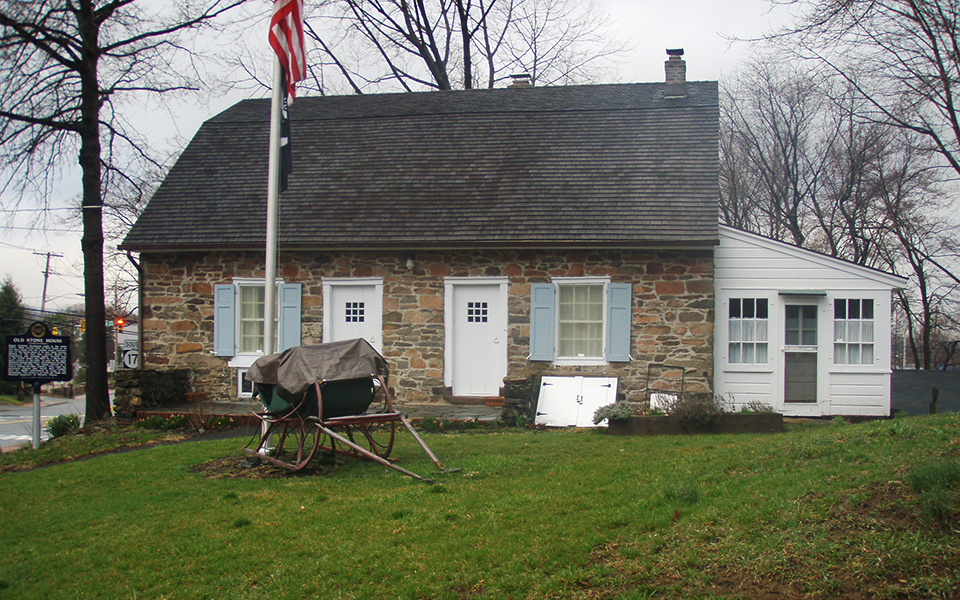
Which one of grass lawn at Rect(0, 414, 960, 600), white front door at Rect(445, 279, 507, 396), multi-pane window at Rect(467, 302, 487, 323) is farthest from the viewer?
multi-pane window at Rect(467, 302, 487, 323)

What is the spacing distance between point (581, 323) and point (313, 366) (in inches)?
247

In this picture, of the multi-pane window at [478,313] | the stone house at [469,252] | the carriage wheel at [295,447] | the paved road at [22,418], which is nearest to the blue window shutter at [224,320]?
the stone house at [469,252]

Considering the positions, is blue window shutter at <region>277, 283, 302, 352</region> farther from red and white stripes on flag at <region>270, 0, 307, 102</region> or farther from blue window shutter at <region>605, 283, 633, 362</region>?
blue window shutter at <region>605, 283, 633, 362</region>

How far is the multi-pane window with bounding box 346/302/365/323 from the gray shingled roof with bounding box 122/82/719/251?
116 cm

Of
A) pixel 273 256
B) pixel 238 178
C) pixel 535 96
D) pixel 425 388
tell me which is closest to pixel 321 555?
pixel 273 256

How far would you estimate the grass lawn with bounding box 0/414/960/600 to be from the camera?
3941 mm

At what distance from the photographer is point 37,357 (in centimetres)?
1125

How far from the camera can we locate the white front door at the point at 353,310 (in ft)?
44.6

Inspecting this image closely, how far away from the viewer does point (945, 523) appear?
13.0 ft

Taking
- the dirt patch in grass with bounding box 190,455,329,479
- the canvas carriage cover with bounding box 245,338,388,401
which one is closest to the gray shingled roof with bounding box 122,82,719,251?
the canvas carriage cover with bounding box 245,338,388,401

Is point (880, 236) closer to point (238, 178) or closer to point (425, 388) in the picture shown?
point (425, 388)

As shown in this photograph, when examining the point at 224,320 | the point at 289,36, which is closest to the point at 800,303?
the point at 289,36

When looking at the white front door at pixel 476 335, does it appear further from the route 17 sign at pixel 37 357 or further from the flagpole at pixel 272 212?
the route 17 sign at pixel 37 357

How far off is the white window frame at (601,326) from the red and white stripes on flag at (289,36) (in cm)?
579
